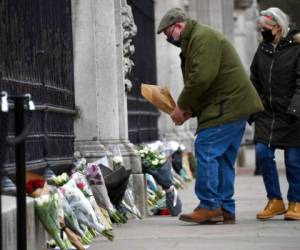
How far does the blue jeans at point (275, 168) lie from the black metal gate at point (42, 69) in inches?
68.2

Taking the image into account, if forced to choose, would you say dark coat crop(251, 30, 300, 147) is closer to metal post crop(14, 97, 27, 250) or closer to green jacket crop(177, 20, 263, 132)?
green jacket crop(177, 20, 263, 132)

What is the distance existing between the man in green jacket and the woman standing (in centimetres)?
40

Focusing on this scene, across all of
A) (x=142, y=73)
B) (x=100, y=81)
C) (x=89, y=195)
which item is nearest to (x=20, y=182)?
(x=89, y=195)

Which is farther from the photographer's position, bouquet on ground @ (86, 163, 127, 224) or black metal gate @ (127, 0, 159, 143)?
black metal gate @ (127, 0, 159, 143)

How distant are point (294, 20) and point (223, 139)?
19.7 feet

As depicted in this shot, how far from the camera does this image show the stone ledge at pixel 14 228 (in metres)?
7.37

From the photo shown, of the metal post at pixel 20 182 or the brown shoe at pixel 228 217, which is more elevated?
the metal post at pixel 20 182

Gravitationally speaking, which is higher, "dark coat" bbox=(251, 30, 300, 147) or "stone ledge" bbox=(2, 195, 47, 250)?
"dark coat" bbox=(251, 30, 300, 147)


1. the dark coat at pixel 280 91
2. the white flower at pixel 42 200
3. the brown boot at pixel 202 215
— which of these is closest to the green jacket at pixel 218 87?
the dark coat at pixel 280 91

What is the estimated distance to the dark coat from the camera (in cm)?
1179

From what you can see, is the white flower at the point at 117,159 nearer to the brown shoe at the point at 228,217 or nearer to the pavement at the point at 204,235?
the pavement at the point at 204,235

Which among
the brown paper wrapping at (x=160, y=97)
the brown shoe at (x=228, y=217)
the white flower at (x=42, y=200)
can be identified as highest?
the brown paper wrapping at (x=160, y=97)

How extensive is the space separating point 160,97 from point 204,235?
75.7 inches

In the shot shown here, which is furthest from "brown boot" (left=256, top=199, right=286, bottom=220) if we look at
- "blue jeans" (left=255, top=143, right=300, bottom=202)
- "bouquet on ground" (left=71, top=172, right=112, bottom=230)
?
"bouquet on ground" (left=71, top=172, right=112, bottom=230)
